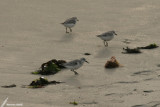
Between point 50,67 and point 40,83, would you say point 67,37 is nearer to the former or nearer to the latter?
point 50,67

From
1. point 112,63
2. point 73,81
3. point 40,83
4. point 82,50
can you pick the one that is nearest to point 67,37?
point 82,50

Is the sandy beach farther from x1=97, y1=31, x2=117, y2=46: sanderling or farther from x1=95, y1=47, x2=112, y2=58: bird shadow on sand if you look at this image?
x1=97, y1=31, x2=117, y2=46: sanderling

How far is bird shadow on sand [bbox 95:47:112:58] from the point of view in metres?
14.5

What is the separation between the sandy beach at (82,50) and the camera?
1067 cm

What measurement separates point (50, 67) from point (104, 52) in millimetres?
2875

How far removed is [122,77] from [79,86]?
1.25 meters

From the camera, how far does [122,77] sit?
40.2ft

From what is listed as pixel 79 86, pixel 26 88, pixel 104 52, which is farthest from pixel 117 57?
pixel 26 88

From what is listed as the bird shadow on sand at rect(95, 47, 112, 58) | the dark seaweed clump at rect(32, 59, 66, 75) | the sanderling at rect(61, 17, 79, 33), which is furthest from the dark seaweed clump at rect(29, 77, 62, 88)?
the sanderling at rect(61, 17, 79, 33)

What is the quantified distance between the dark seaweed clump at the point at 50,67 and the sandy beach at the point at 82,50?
162mm

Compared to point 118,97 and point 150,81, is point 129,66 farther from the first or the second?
point 118,97

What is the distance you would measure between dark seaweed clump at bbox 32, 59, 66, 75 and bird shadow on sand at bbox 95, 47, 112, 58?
5.63ft

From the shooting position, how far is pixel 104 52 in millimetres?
14969

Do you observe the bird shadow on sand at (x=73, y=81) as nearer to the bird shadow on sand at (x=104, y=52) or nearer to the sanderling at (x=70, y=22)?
the bird shadow on sand at (x=104, y=52)
